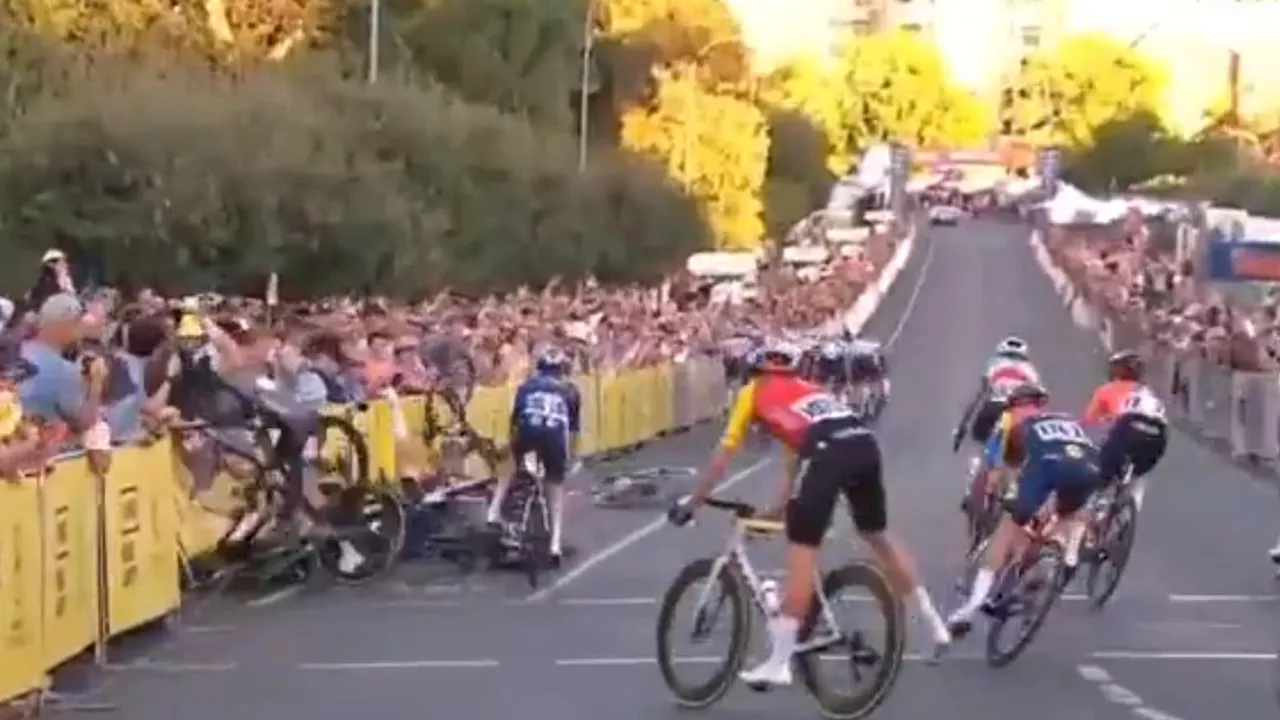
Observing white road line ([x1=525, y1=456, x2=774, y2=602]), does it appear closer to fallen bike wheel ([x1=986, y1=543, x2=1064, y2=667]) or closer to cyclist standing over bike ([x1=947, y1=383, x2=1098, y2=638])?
cyclist standing over bike ([x1=947, y1=383, x2=1098, y2=638])

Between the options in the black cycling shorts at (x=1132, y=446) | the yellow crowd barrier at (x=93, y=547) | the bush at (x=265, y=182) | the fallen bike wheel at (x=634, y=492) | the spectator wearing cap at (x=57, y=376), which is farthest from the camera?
the bush at (x=265, y=182)

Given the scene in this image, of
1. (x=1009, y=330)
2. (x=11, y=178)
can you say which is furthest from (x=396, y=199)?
(x=1009, y=330)

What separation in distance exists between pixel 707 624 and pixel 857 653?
2.77 feet

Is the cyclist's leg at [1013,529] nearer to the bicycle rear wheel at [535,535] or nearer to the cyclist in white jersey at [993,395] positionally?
the cyclist in white jersey at [993,395]

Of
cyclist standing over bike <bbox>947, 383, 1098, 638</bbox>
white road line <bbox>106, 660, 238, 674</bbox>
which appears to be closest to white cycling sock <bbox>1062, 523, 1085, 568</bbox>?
cyclist standing over bike <bbox>947, 383, 1098, 638</bbox>

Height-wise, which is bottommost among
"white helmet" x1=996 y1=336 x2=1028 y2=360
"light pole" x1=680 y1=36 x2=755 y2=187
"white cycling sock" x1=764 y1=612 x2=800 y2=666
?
"white cycling sock" x1=764 y1=612 x2=800 y2=666

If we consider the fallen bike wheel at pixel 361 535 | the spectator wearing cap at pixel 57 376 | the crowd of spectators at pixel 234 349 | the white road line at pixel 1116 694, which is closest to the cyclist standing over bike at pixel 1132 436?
the white road line at pixel 1116 694

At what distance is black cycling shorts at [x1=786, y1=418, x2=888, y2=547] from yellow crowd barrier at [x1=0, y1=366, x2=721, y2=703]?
3.74 m

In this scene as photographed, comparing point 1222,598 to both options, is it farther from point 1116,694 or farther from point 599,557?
point 1116,694

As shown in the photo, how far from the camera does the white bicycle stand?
43.7 feet

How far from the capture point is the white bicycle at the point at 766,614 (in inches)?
524

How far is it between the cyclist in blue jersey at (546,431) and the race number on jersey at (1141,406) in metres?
4.29

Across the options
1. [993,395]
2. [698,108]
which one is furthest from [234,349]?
[698,108]

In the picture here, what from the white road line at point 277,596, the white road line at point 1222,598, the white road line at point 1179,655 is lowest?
the white road line at point 277,596
